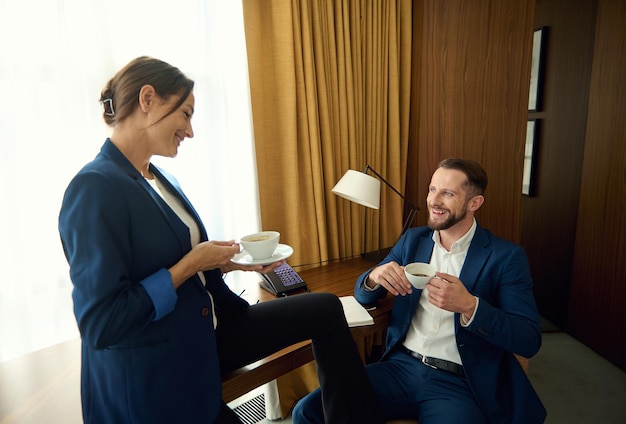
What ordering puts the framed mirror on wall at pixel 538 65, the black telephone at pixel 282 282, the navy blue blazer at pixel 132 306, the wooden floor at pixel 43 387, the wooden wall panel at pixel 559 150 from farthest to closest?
the framed mirror on wall at pixel 538 65, the wooden wall panel at pixel 559 150, the black telephone at pixel 282 282, the wooden floor at pixel 43 387, the navy blue blazer at pixel 132 306

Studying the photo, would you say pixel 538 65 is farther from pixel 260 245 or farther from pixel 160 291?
pixel 160 291

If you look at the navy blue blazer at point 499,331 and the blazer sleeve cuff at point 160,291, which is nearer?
the blazer sleeve cuff at point 160,291

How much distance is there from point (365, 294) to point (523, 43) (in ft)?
4.90

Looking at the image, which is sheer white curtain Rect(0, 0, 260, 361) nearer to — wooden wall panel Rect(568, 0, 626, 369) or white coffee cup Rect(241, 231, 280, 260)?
white coffee cup Rect(241, 231, 280, 260)

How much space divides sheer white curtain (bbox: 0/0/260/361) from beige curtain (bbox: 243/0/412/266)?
0.30 m

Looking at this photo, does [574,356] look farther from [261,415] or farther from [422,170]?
[261,415]

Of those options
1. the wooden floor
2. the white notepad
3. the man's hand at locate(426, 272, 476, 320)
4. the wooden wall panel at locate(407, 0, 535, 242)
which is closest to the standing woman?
the wooden floor

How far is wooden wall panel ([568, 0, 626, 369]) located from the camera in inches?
86.4

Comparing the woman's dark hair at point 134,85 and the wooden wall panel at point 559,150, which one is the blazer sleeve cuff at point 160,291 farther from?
the wooden wall panel at point 559,150

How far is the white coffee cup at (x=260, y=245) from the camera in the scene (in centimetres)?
123

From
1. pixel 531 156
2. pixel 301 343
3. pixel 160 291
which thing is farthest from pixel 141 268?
pixel 531 156

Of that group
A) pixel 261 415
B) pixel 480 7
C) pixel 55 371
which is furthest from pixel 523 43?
pixel 55 371

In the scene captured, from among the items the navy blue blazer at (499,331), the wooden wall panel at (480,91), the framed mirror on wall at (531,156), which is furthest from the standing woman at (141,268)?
the framed mirror on wall at (531,156)

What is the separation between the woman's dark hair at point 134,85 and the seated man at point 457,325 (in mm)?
917
